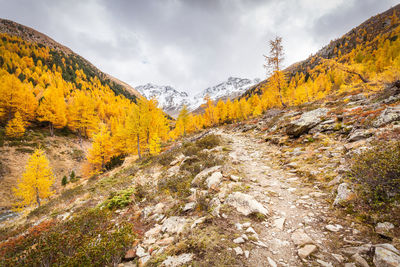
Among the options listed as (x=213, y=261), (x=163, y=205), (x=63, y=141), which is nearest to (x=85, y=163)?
(x=63, y=141)

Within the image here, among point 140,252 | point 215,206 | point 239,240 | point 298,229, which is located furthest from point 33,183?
point 298,229

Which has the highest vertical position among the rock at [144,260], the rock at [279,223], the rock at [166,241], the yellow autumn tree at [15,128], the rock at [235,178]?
the yellow autumn tree at [15,128]

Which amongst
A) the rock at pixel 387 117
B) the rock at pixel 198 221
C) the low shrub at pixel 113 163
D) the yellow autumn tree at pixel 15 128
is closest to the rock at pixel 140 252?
the rock at pixel 198 221

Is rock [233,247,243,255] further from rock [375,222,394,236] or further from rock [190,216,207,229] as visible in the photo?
rock [375,222,394,236]

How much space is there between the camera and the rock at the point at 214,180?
5832 millimetres

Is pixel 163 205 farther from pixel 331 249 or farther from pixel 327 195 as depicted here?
pixel 327 195

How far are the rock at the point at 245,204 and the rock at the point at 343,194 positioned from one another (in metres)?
1.83

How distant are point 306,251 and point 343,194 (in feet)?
7.47

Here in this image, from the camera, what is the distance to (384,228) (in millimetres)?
2672

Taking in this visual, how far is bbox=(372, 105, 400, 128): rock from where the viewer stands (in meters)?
6.22

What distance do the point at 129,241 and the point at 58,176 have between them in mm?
32648

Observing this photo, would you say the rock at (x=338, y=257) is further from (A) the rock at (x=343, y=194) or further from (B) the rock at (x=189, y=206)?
(B) the rock at (x=189, y=206)

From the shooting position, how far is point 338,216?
3.43 meters

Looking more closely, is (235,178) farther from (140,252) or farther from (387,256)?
(387,256)
